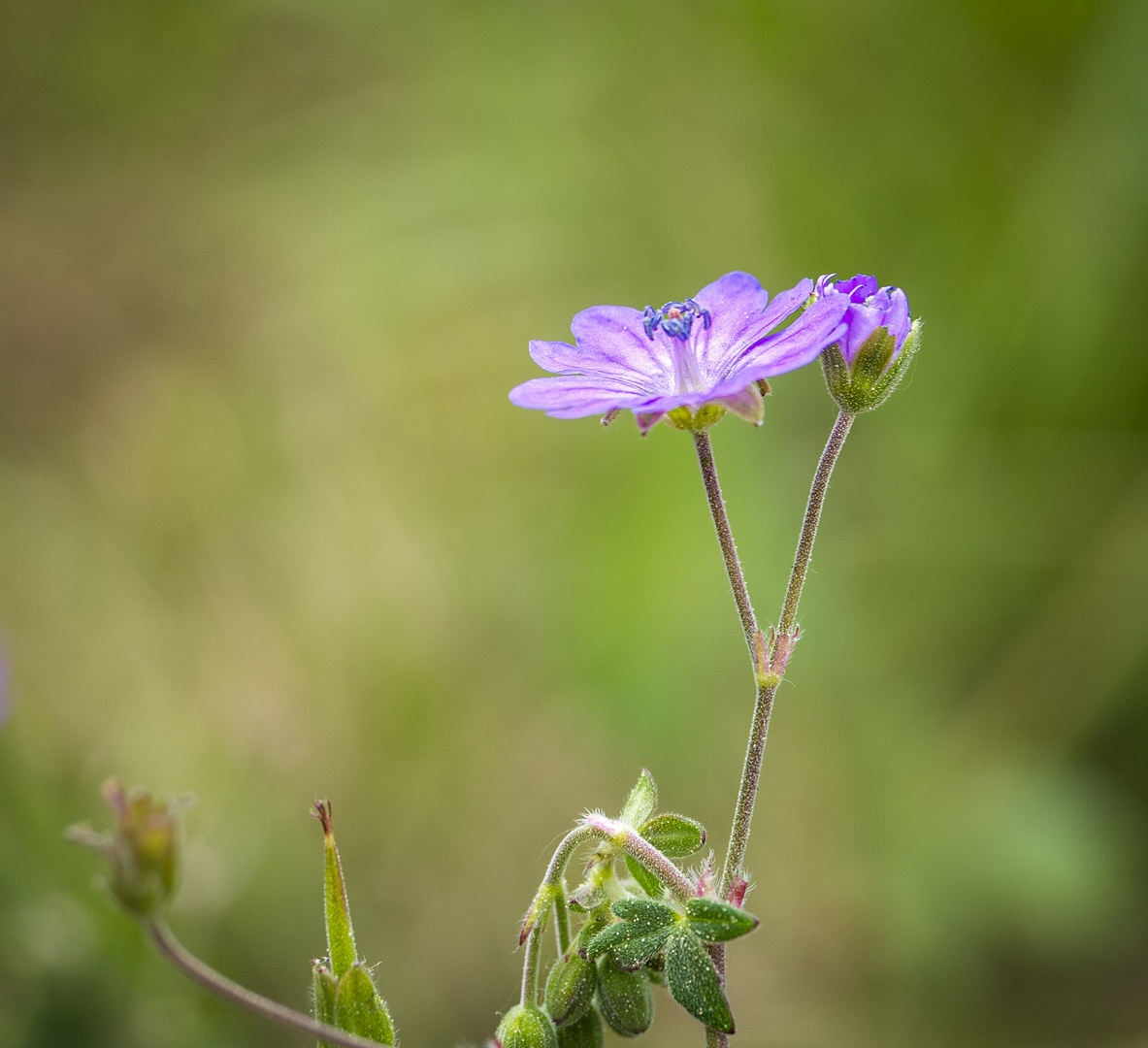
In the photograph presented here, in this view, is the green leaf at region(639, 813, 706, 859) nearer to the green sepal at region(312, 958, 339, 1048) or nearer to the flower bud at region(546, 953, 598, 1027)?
the flower bud at region(546, 953, 598, 1027)

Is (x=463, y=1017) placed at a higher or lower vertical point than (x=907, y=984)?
lower

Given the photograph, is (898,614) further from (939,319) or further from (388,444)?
(388,444)

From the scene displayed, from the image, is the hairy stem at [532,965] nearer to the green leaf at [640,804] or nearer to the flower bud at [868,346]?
the green leaf at [640,804]

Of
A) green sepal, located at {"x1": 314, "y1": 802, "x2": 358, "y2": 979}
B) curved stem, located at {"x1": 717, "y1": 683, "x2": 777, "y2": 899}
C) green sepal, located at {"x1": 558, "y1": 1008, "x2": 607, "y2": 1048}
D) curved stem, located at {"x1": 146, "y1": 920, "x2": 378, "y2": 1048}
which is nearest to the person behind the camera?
curved stem, located at {"x1": 146, "y1": 920, "x2": 378, "y2": 1048}

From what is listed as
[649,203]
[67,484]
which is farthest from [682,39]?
[67,484]

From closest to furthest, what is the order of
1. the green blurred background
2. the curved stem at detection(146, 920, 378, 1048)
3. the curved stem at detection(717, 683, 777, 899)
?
the curved stem at detection(146, 920, 378, 1048)
the curved stem at detection(717, 683, 777, 899)
the green blurred background

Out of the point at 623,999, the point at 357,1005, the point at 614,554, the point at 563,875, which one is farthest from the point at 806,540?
the point at 614,554

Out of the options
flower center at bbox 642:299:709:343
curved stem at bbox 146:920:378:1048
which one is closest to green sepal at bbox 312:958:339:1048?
curved stem at bbox 146:920:378:1048
